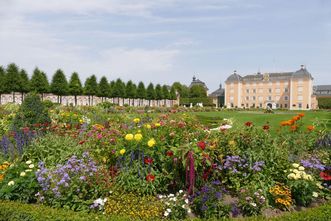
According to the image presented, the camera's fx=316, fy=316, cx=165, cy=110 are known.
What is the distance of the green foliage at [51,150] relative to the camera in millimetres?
5406

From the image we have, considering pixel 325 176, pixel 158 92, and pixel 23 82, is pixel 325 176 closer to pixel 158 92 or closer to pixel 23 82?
pixel 23 82

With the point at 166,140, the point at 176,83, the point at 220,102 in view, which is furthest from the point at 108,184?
the point at 220,102

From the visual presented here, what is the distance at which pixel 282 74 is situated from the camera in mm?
84188

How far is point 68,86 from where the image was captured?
43.2 metres

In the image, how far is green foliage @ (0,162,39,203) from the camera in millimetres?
4414

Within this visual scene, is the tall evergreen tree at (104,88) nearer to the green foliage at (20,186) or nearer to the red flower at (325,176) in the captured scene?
the green foliage at (20,186)

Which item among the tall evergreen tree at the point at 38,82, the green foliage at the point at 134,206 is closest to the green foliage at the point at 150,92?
the tall evergreen tree at the point at 38,82

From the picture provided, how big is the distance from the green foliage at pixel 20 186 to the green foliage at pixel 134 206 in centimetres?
116

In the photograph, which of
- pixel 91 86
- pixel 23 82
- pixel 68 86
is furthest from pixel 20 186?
pixel 91 86

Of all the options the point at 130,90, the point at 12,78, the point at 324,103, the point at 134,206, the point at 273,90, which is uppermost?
the point at 273,90

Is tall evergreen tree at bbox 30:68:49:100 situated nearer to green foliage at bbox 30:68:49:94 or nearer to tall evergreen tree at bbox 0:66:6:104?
green foliage at bbox 30:68:49:94

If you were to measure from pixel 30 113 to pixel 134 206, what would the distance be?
250 inches

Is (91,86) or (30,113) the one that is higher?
(91,86)

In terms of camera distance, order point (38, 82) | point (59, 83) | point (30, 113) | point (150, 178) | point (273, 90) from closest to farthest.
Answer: point (150, 178)
point (30, 113)
point (38, 82)
point (59, 83)
point (273, 90)
